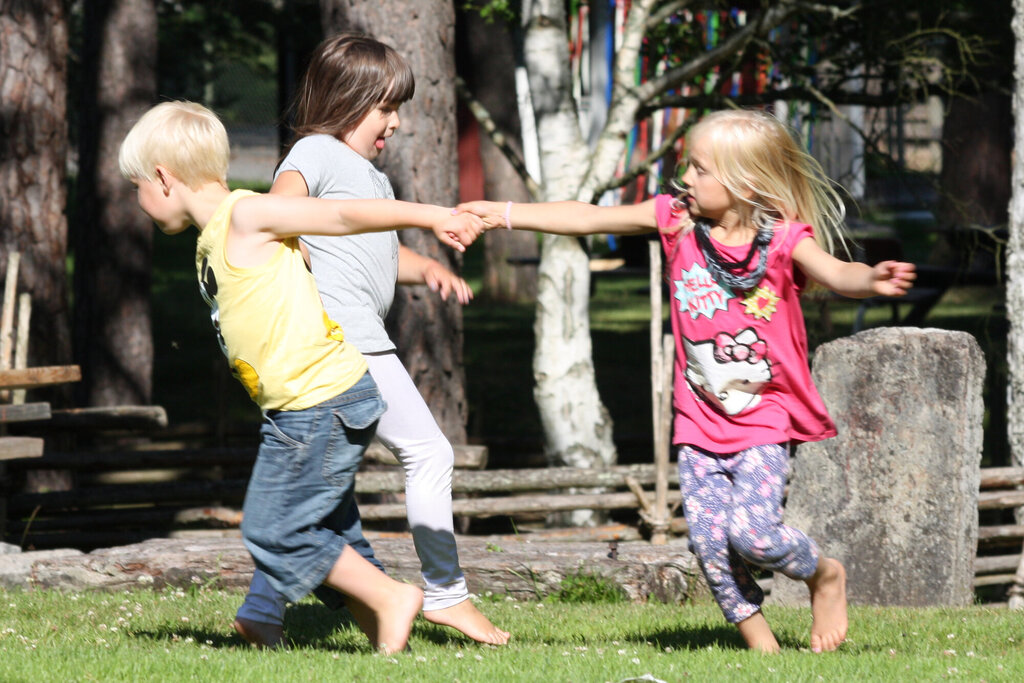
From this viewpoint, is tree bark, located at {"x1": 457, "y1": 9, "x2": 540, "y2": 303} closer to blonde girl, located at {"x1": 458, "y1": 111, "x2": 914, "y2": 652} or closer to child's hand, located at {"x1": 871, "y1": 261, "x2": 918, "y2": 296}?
blonde girl, located at {"x1": 458, "y1": 111, "x2": 914, "y2": 652}

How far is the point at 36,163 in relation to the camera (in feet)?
26.6

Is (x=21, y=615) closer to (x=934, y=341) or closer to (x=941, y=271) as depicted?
(x=934, y=341)

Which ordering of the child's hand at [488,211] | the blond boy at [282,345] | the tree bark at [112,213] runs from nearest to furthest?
the blond boy at [282,345] < the child's hand at [488,211] < the tree bark at [112,213]

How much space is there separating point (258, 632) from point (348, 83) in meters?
1.79

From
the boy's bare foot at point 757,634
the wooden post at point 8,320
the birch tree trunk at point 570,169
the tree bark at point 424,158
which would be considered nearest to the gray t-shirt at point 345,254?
the boy's bare foot at point 757,634

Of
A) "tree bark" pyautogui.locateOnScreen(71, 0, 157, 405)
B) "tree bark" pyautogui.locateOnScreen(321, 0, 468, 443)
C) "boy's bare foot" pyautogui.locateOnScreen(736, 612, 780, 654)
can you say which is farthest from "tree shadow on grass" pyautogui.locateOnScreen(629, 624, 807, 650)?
"tree bark" pyautogui.locateOnScreen(71, 0, 157, 405)

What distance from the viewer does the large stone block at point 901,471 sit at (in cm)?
547

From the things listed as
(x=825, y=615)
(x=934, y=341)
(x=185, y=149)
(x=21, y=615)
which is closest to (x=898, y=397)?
(x=934, y=341)

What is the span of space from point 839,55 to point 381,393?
541 centimetres

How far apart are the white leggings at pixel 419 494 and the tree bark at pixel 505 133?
11.8m

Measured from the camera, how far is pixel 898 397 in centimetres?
552

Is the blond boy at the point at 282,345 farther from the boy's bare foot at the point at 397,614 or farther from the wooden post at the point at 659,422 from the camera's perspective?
the wooden post at the point at 659,422

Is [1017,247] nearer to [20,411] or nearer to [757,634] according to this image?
[757,634]

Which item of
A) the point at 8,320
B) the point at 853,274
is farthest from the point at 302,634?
the point at 8,320
